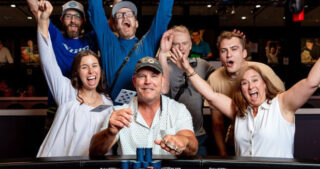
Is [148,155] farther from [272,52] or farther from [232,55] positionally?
[272,52]

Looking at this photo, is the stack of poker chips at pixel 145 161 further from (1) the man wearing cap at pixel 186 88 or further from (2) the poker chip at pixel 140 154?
(1) the man wearing cap at pixel 186 88

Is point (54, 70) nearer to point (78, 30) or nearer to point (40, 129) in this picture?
point (78, 30)

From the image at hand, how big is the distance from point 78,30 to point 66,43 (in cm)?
15

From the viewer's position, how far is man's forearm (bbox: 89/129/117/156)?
1.56 meters

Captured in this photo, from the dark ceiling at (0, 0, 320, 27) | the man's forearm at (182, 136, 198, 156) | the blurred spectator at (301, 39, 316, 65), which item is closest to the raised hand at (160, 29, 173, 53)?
the man's forearm at (182, 136, 198, 156)

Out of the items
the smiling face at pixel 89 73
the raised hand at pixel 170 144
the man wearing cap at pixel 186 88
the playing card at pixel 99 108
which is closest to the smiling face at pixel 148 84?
the playing card at pixel 99 108

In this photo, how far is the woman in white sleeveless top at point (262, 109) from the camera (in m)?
1.93

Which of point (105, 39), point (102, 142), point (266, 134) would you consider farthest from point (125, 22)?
point (266, 134)

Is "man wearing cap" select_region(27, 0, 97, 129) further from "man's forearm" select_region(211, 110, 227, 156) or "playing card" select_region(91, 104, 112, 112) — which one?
"man's forearm" select_region(211, 110, 227, 156)

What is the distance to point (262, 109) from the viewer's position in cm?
206

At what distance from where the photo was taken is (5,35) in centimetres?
1021

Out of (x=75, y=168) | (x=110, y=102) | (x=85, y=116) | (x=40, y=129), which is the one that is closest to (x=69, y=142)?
(x=85, y=116)

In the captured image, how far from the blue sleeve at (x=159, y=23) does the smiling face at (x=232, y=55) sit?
487mm

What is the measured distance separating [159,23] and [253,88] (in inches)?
35.9
